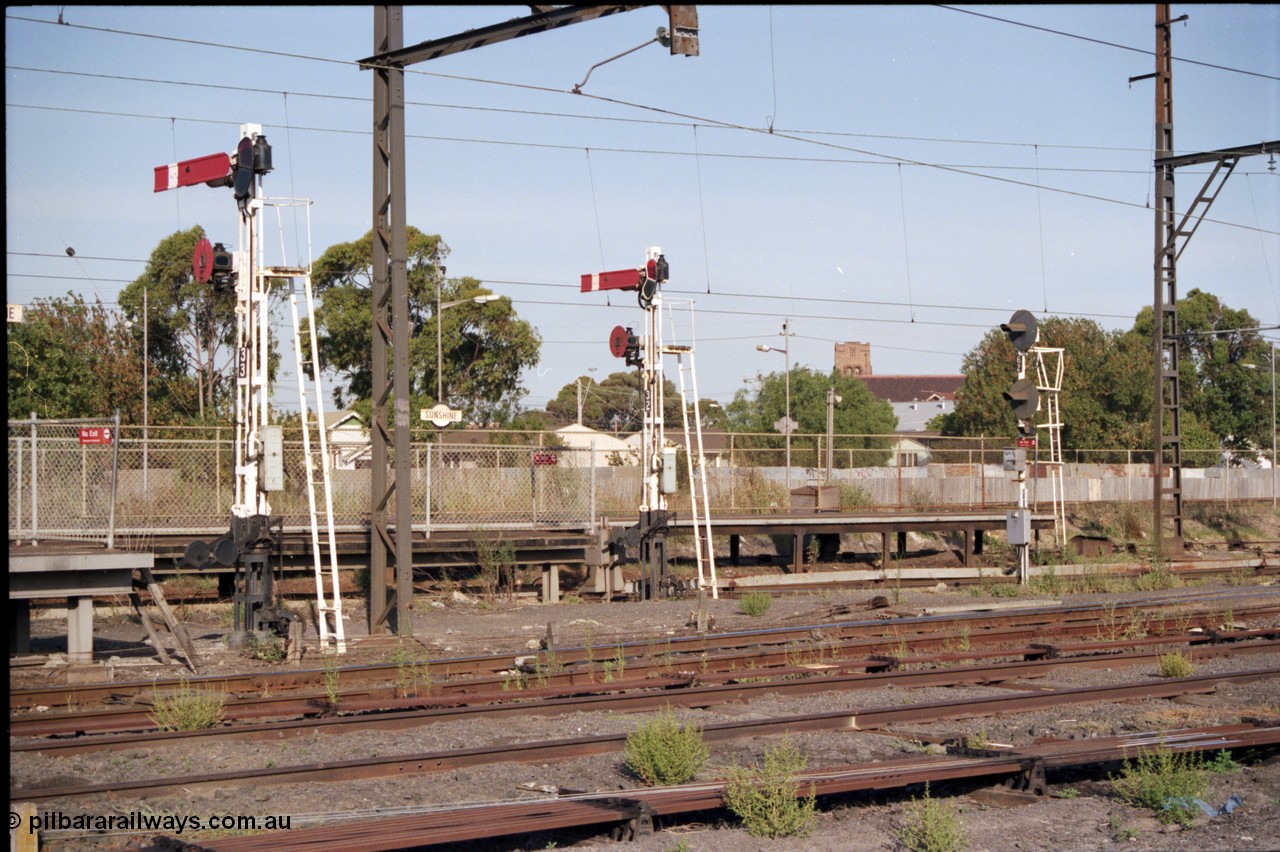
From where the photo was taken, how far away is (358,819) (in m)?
6.67

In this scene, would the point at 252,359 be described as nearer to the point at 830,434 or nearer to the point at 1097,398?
the point at 830,434

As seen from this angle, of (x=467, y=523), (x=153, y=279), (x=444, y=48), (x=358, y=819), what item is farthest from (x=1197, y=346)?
(x=358, y=819)

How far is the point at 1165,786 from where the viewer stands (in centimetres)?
707

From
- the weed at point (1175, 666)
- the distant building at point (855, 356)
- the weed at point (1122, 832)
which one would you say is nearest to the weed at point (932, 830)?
the weed at point (1122, 832)

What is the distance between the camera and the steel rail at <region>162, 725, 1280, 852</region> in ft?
19.7

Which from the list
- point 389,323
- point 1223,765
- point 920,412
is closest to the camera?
point 1223,765

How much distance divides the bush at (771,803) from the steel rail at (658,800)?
0.38 ft

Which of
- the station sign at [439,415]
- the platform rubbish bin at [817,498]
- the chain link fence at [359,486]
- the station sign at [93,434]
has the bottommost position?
the platform rubbish bin at [817,498]

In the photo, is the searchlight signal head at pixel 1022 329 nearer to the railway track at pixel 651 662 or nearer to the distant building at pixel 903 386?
the railway track at pixel 651 662

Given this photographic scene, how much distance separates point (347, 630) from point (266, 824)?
1055 centimetres

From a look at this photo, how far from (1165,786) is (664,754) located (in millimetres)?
2998

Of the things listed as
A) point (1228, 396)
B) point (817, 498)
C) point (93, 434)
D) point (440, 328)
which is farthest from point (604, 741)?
point (1228, 396)

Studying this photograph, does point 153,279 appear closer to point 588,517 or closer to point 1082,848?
point 588,517

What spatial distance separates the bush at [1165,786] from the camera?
22.7ft
